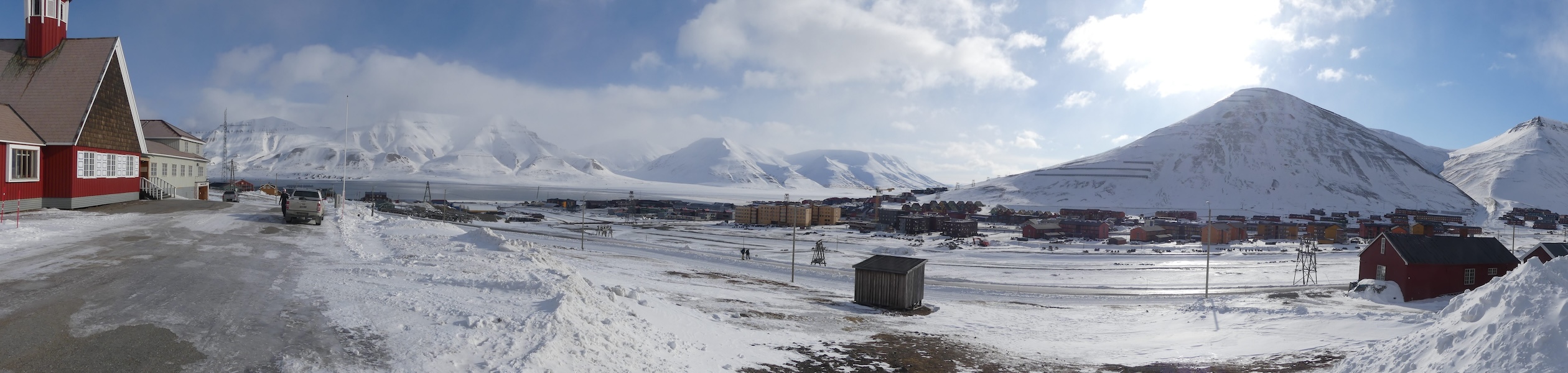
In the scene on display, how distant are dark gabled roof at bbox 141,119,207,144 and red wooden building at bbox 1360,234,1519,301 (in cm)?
7675

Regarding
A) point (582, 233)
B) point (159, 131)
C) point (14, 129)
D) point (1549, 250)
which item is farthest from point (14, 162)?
point (1549, 250)

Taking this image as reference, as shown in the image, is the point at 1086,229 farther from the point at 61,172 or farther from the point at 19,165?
the point at 19,165

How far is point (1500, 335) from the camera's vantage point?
10125mm

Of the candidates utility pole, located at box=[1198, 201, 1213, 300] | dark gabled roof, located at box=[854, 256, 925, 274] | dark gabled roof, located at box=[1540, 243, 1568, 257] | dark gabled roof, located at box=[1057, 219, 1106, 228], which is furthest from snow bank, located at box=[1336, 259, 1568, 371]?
dark gabled roof, located at box=[1057, 219, 1106, 228]

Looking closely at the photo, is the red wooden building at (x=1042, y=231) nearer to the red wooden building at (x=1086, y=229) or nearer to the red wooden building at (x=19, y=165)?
the red wooden building at (x=1086, y=229)

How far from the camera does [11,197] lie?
80.0 feet

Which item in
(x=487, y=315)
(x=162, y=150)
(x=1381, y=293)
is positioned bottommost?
(x=1381, y=293)

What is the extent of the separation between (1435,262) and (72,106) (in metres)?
69.3

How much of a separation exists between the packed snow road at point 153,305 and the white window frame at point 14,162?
645cm

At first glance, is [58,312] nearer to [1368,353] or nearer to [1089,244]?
[1368,353]

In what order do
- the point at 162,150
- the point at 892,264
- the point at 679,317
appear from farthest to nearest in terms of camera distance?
the point at 162,150 < the point at 892,264 < the point at 679,317

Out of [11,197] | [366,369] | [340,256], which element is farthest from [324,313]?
[11,197]

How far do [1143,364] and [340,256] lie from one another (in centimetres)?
2264

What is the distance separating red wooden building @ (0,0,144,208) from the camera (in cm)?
2666
